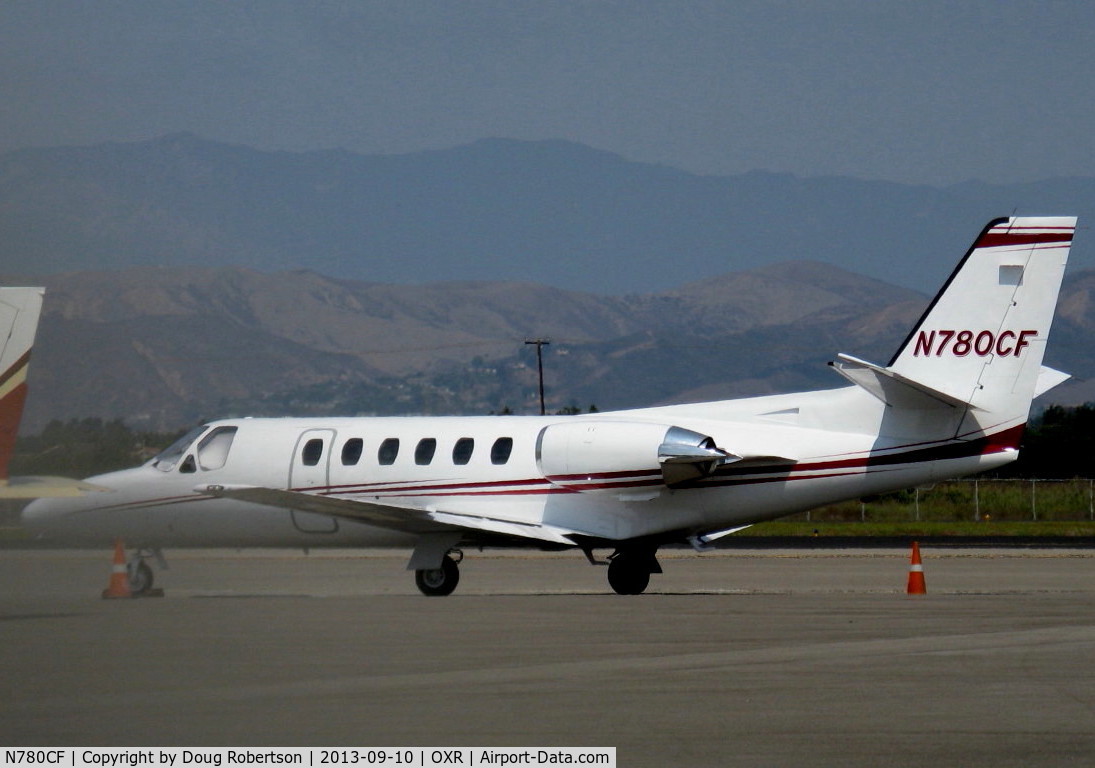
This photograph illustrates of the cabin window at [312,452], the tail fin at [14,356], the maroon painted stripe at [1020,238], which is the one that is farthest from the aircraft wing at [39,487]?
the maroon painted stripe at [1020,238]

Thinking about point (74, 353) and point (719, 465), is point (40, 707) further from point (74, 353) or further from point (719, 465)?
point (719, 465)

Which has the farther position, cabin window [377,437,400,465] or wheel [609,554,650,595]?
cabin window [377,437,400,465]

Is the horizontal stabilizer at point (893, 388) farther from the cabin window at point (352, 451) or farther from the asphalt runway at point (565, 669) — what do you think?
the cabin window at point (352, 451)

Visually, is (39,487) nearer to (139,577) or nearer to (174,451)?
(139,577)

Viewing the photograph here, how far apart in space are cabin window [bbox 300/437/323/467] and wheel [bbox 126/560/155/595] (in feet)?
10.6

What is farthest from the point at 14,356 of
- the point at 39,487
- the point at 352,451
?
the point at 352,451

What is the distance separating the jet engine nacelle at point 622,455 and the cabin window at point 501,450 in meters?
0.51

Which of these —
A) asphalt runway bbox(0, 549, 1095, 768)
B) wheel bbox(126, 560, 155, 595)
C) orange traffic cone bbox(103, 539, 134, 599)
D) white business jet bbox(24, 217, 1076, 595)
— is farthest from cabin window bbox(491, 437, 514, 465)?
orange traffic cone bbox(103, 539, 134, 599)

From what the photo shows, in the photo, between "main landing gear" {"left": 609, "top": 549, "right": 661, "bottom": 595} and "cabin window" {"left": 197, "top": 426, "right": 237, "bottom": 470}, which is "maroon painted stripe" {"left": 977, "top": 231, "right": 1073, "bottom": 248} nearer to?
"main landing gear" {"left": 609, "top": 549, "right": 661, "bottom": 595}

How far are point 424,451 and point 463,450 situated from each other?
0.68 metres

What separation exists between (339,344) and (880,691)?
28908 millimetres

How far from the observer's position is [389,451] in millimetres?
25906

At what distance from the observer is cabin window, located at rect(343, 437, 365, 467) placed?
26.0 metres
